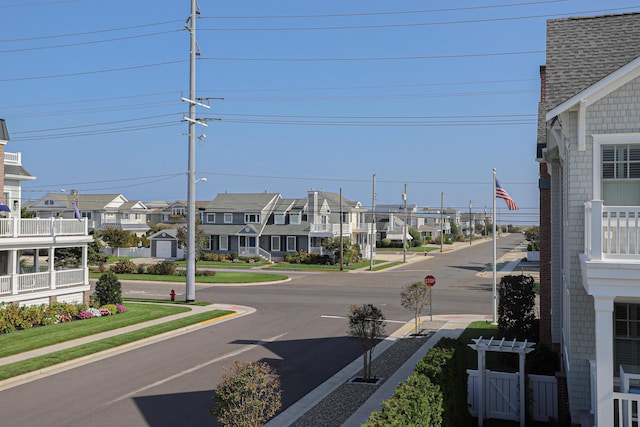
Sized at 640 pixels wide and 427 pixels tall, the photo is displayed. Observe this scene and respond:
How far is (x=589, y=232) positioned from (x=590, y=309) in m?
1.97

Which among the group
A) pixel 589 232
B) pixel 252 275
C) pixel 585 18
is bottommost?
pixel 252 275

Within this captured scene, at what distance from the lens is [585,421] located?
1034 centimetres

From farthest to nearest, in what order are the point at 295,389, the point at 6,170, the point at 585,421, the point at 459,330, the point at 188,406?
the point at 6,170
the point at 459,330
the point at 295,389
the point at 188,406
the point at 585,421

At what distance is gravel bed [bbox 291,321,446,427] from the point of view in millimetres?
13984

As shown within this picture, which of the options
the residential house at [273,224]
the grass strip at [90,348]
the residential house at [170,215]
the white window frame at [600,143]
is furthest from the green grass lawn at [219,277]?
the residential house at [170,215]

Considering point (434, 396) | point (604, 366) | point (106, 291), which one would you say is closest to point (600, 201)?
point (604, 366)

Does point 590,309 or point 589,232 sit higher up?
point 589,232

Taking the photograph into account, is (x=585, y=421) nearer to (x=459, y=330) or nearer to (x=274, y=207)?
(x=459, y=330)

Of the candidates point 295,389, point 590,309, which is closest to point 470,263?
point 295,389

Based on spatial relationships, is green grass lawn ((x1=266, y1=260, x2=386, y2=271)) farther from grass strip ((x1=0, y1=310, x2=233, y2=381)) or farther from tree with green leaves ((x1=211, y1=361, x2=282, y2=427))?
tree with green leaves ((x1=211, y1=361, x2=282, y2=427))

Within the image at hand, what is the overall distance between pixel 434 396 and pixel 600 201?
14.0 feet

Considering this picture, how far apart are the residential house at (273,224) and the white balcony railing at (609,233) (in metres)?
58.6

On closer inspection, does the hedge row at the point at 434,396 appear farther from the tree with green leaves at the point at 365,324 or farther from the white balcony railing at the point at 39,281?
the white balcony railing at the point at 39,281

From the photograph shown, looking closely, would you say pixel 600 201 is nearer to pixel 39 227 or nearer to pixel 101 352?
pixel 101 352
